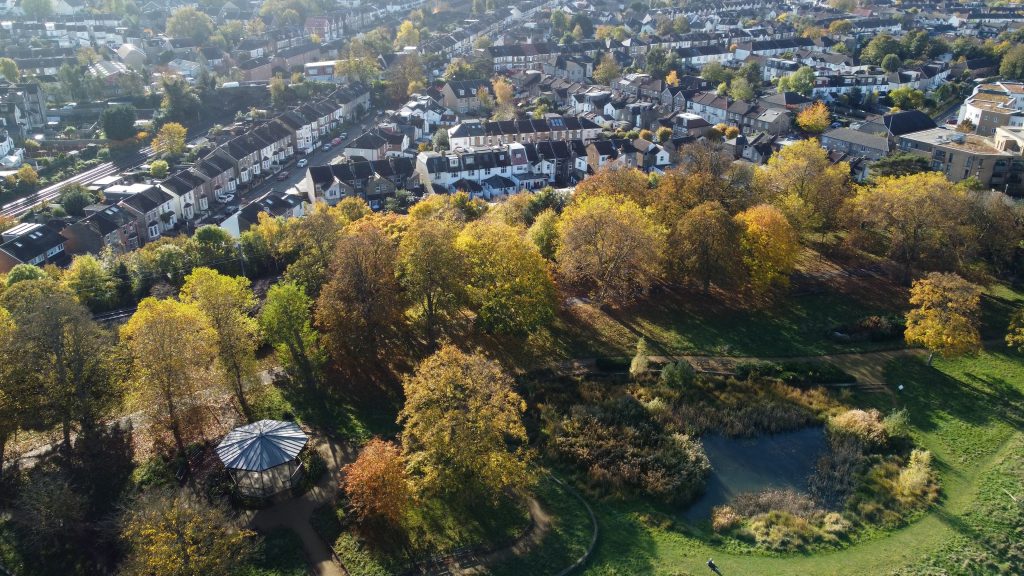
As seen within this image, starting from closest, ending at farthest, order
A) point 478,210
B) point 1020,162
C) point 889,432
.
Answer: point 889,432 < point 478,210 < point 1020,162

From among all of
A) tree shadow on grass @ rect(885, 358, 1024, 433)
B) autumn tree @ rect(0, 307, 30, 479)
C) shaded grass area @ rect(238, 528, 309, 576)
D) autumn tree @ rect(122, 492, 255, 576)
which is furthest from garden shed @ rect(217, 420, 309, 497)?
tree shadow on grass @ rect(885, 358, 1024, 433)

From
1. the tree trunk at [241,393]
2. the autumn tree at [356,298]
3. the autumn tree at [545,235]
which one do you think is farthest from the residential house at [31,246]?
the autumn tree at [545,235]

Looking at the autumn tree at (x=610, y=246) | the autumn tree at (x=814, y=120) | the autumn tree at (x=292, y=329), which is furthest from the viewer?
the autumn tree at (x=814, y=120)

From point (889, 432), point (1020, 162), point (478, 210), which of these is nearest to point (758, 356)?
point (889, 432)

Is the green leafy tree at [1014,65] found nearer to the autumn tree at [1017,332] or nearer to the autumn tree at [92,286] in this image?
the autumn tree at [1017,332]

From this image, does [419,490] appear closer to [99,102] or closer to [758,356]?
[758,356]

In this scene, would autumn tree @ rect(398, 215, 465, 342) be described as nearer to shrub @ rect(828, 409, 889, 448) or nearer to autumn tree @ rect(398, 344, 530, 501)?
autumn tree @ rect(398, 344, 530, 501)
